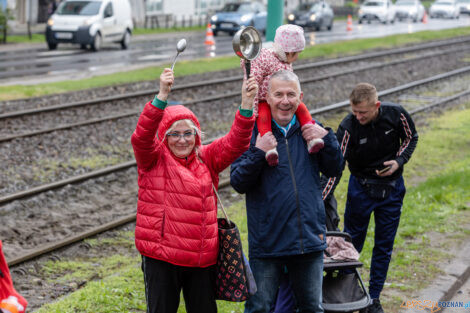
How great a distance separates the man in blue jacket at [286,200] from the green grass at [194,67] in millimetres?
11966

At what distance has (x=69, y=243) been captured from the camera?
690 centimetres

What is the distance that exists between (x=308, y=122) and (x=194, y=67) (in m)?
16.7

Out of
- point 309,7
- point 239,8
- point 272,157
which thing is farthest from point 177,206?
point 309,7

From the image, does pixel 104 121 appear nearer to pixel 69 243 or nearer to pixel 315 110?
pixel 315 110

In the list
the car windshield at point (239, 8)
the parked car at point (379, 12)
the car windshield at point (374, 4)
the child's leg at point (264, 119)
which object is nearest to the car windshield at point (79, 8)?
the car windshield at point (239, 8)

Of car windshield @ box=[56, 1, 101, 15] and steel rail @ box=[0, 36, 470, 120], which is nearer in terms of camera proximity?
steel rail @ box=[0, 36, 470, 120]

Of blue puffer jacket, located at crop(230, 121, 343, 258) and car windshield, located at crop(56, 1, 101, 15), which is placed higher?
car windshield, located at crop(56, 1, 101, 15)

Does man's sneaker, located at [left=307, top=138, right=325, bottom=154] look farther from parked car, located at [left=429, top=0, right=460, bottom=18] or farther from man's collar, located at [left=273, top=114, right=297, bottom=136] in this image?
parked car, located at [left=429, top=0, right=460, bottom=18]

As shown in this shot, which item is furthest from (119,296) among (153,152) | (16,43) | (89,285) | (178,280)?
(16,43)

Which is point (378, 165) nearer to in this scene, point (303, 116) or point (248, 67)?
point (303, 116)

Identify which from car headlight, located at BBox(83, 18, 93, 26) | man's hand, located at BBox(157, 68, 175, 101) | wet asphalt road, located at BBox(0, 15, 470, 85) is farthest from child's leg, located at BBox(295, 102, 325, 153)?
car headlight, located at BBox(83, 18, 93, 26)

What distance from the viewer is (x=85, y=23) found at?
2462cm

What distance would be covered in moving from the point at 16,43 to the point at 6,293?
27806 millimetres

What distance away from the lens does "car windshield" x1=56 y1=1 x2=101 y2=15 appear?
2503 centimetres
